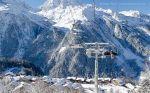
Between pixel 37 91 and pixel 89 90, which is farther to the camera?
pixel 89 90

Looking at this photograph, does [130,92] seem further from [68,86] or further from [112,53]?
[112,53]

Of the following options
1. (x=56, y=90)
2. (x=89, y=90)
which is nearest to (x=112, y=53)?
(x=56, y=90)

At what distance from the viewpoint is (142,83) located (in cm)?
10569

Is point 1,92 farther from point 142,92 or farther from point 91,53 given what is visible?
point 91,53

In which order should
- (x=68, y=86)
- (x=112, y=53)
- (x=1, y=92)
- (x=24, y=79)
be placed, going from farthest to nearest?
(x=24, y=79) → (x=68, y=86) → (x=1, y=92) → (x=112, y=53)

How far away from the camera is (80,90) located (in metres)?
150

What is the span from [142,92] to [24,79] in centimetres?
8982

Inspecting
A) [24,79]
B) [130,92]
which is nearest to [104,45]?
[130,92]

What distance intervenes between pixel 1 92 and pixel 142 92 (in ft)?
95.4

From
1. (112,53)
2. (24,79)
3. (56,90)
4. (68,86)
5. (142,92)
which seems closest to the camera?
(112,53)

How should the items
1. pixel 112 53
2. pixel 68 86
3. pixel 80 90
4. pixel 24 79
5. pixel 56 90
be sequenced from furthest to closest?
1. pixel 24 79
2. pixel 68 86
3. pixel 80 90
4. pixel 56 90
5. pixel 112 53

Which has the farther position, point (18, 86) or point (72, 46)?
point (18, 86)

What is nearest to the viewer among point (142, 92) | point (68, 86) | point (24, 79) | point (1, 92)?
point (142, 92)

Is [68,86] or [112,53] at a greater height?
[112,53]
